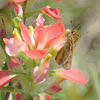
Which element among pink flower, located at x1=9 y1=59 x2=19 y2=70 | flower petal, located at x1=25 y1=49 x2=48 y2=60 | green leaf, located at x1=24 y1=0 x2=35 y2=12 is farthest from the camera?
green leaf, located at x1=24 y1=0 x2=35 y2=12

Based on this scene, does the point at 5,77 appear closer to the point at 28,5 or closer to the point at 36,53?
the point at 36,53

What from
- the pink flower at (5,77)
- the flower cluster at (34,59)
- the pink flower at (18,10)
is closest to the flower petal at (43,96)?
the flower cluster at (34,59)

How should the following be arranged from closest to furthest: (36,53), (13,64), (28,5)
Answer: (36,53) → (13,64) → (28,5)

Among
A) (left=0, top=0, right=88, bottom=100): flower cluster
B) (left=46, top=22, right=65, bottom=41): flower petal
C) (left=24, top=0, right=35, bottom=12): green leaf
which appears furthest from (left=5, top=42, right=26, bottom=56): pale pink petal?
(left=24, top=0, right=35, bottom=12): green leaf

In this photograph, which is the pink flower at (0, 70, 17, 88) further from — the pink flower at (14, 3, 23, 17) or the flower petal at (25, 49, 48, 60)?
the pink flower at (14, 3, 23, 17)

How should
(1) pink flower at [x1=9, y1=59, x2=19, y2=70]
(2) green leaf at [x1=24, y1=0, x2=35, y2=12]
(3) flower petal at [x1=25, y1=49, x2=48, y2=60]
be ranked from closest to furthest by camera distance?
(3) flower petal at [x1=25, y1=49, x2=48, y2=60] → (1) pink flower at [x1=9, y1=59, x2=19, y2=70] → (2) green leaf at [x1=24, y1=0, x2=35, y2=12]

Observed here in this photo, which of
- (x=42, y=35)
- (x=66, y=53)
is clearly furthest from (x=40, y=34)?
(x=66, y=53)

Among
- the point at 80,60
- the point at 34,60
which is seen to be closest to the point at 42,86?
the point at 34,60
